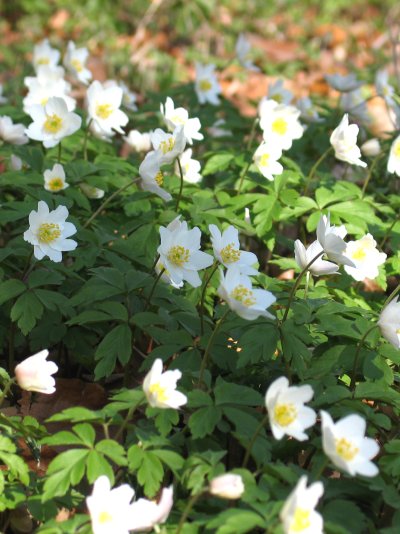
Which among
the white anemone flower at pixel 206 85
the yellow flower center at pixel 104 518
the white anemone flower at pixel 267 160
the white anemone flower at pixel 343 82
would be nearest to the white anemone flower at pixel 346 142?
the white anemone flower at pixel 267 160

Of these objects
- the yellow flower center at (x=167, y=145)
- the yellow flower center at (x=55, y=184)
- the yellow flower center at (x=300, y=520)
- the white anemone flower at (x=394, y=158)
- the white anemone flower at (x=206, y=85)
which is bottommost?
the white anemone flower at (x=206, y=85)

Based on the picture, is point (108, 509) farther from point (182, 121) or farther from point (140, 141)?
point (140, 141)

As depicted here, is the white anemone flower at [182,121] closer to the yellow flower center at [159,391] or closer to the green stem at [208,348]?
the green stem at [208,348]

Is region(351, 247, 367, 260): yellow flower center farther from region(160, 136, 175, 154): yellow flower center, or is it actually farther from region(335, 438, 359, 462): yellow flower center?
region(335, 438, 359, 462): yellow flower center

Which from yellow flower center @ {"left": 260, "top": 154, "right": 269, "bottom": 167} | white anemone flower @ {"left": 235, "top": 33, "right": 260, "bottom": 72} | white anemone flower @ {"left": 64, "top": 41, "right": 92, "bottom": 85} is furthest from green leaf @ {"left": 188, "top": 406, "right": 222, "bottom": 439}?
white anemone flower @ {"left": 235, "top": 33, "right": 260, "bottom": 72}

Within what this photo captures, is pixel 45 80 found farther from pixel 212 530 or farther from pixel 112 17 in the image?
pixel 112 17

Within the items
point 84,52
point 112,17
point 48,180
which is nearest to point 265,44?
point 112,17
